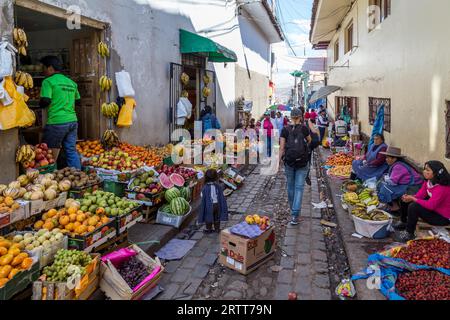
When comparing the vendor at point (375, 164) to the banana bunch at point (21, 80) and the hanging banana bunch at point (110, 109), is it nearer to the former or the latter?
the hanging banana bunch at point (110, 109)

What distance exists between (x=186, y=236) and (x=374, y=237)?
9.40 ft

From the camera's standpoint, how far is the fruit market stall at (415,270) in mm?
3918

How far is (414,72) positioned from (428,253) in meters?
3.78

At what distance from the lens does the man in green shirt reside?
21.6 ft

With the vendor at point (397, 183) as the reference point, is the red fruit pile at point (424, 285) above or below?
below

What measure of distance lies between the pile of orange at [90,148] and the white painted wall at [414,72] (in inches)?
236

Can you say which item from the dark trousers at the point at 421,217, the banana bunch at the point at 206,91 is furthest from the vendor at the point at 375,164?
the banana bunch at the point at 206,91

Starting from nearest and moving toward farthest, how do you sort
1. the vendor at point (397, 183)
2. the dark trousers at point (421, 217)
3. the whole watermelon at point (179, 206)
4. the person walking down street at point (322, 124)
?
the dark trousers at point (421, 217) → the vendor at point (397, 183) → the whole watermelon at point (179, 206) → the person walking down street at point (322, 124)

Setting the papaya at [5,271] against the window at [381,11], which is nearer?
the papaya at [5,271]

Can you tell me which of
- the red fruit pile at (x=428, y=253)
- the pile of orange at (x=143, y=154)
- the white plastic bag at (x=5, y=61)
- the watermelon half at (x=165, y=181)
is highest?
the white plastic bag at (x=5, y=61)

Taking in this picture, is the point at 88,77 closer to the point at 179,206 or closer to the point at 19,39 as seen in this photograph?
the point at 19,39

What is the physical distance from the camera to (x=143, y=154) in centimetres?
838

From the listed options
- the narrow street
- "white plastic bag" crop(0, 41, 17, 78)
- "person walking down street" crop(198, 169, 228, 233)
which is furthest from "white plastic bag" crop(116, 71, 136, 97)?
the narrow street

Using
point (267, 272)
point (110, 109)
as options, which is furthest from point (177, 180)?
point (267, 272)
